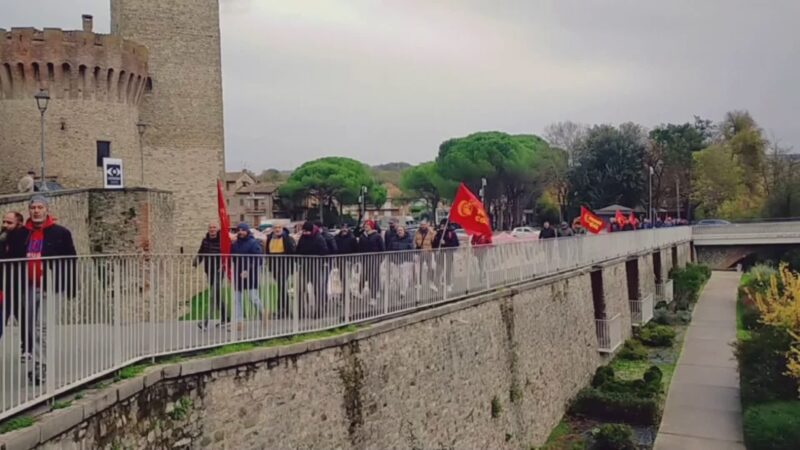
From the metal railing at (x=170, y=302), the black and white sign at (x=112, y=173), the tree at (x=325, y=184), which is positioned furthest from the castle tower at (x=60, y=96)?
the tree at (x=325, y=184)

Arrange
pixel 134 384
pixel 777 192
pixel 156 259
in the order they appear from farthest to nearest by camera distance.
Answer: pixel 777 192 < pixel 156 259 < pixel 134 384

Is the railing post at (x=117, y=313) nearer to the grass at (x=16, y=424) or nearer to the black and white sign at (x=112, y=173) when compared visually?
the grass at (x=16, y=424)

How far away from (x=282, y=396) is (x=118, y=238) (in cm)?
827

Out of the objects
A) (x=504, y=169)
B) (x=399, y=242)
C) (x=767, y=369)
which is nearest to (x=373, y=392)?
(x=399, y=242)

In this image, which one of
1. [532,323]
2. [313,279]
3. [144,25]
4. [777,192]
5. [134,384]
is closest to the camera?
[134,384]

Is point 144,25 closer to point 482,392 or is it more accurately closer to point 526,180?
point 482,392

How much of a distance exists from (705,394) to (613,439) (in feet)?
23.1

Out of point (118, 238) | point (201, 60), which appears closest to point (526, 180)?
point (201, 60)

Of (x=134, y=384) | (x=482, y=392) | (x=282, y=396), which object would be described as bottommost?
(x=482, y=392)

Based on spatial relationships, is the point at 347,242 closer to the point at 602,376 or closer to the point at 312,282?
the point at 312,282

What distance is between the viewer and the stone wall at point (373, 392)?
6.70 meters

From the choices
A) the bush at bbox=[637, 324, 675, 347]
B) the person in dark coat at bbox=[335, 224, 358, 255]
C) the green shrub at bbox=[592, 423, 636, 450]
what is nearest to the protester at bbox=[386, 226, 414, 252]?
the person in dark coat at bbox=[335, 224, 358, 255]

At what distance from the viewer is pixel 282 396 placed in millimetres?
8711

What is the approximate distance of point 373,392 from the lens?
34.7 feet
